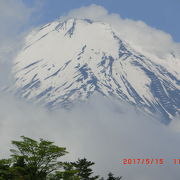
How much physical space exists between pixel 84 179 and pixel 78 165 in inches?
82.9

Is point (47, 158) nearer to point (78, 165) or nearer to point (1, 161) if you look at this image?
point (1, 161)

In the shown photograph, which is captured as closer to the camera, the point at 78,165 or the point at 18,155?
the point at 18,155

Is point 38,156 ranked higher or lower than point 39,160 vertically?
higher

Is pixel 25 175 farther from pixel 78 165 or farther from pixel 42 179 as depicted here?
pixel 78 165

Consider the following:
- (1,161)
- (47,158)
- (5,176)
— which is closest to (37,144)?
(47,158)

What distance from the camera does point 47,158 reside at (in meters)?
52.4

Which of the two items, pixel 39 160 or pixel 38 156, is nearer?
pixel 38 156

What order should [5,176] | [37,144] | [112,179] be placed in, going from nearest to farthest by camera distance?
[37,144] < [5,176] < [112,179]

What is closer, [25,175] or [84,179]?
[25,175]

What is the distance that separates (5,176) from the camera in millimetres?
59844

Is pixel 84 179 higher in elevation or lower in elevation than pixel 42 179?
higher

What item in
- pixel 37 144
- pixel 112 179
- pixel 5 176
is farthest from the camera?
pixel 112 179

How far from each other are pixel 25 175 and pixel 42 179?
6.30 feet

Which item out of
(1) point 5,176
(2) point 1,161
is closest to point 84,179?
(1) point 5,176
